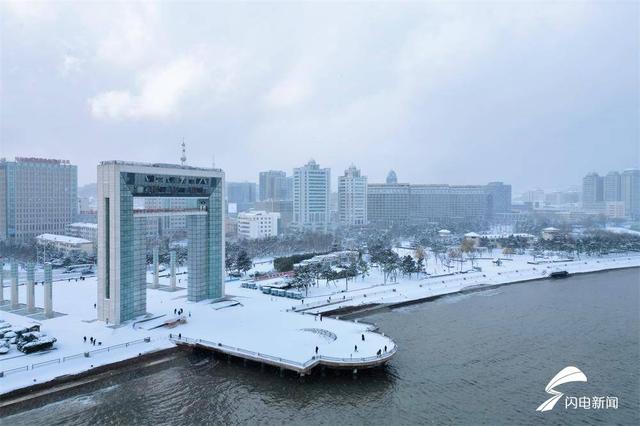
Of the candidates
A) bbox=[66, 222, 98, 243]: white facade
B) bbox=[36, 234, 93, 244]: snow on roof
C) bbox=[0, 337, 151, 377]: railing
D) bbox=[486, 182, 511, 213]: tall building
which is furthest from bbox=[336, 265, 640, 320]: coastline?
bbox=[486, 182, 511, 213]: tall building

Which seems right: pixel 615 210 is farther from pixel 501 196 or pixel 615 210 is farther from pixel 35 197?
pixel 35 197

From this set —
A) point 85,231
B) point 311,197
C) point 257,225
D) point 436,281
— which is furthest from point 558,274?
point 85,231

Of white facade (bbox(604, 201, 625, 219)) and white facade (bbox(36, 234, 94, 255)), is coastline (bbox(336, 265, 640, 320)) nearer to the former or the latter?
white facade (bbox(36, 234, 94, 255))

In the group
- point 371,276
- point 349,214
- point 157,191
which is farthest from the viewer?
point 349,214

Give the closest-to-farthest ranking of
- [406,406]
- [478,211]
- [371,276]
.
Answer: [406,406], [371,276], [478,211]

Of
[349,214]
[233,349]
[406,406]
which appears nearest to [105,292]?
[233,349]

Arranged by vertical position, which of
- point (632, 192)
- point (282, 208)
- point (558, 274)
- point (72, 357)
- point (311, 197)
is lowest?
point (558, 274)

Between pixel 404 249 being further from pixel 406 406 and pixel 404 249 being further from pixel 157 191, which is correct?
pixel 406 406
